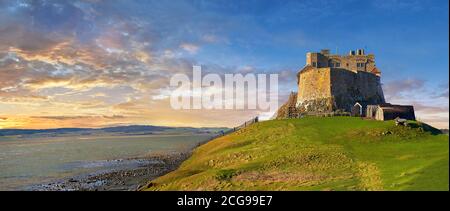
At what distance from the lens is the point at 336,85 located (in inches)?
3664

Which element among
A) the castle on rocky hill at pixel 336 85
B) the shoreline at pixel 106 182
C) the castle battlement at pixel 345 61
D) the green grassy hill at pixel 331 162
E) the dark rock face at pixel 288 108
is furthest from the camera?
the castle battlement at pixel 345 61

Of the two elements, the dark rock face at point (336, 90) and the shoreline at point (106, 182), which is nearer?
the shoreline at point (106, 182)

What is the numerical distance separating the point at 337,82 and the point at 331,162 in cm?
5694

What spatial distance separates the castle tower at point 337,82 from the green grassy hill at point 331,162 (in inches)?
1253

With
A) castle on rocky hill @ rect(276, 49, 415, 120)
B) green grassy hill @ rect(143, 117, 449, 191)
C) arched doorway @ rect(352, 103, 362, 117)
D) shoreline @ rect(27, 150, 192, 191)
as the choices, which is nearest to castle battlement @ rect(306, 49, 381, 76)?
castle on rocky hill @ rect(276, 49, 415, 120)

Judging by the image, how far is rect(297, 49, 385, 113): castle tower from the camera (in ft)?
304

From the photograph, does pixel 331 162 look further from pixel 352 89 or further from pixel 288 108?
pixel 288 108

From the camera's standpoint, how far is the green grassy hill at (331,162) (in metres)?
29.6

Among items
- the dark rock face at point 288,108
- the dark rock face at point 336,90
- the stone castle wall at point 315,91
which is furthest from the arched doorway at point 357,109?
the dark rock face at point 288,108

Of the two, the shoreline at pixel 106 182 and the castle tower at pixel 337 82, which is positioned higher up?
the castle tower at pixel 337 82

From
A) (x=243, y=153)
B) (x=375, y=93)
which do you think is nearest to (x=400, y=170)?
(x=243, y=153)

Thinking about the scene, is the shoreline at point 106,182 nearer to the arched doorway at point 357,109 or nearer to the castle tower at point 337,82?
the arched doorway at point 357,109
